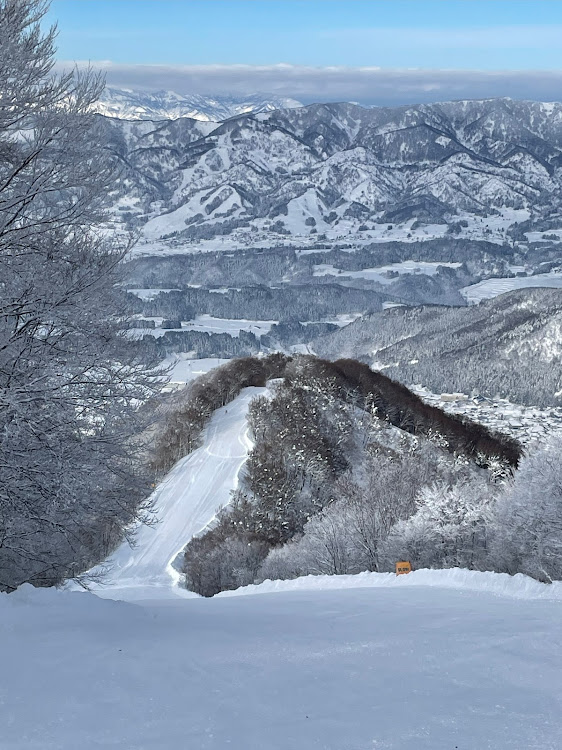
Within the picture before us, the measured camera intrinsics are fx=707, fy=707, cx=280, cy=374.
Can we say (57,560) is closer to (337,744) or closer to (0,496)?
(0,496)

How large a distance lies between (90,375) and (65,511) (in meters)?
2.31

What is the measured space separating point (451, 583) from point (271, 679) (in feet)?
27.4

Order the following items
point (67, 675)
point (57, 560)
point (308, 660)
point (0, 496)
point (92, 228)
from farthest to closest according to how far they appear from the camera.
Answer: point (57, 560) → point (92, 228) → point (0, 496) → point (308, 660) → point (67, 675)

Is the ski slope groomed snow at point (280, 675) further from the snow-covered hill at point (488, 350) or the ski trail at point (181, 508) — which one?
the snow-covered hill at point (488, 350)

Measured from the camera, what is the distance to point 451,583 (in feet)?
48.1

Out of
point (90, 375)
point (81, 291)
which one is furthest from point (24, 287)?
point (90, 375)

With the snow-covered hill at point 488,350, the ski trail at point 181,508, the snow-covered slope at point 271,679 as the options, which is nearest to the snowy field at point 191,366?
the snow-covered hill at point 488,350

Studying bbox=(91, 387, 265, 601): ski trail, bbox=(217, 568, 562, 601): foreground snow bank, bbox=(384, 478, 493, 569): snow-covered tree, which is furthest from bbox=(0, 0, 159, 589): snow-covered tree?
bbox=(91, 387, 265, 601): ski trail

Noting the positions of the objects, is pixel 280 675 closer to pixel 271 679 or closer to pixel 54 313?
pixel 271 679

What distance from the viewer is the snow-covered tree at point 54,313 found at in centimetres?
1020

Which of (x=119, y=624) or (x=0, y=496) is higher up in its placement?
(x=0, y=496)

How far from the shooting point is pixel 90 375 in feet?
36.1

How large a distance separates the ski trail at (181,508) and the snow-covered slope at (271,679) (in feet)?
78.6

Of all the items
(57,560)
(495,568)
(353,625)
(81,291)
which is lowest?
(495,568)
